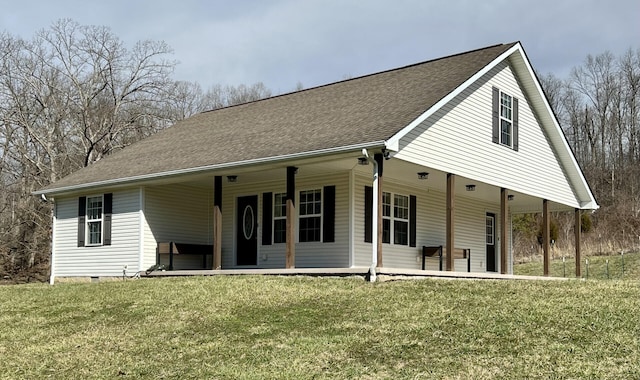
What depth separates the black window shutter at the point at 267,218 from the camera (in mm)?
18047

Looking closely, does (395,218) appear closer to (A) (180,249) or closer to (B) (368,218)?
(B) (368,218)

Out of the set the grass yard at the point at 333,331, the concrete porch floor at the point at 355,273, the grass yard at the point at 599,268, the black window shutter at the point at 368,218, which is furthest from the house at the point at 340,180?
the grass yard at the point at 599,268

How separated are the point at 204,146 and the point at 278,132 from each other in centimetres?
242

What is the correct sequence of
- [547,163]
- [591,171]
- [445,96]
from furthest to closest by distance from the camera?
[591,171] → [547,163] → [445,96]

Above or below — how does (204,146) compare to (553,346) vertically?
above

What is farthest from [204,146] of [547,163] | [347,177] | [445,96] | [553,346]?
[553,346]

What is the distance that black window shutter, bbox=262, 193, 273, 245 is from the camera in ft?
59.2

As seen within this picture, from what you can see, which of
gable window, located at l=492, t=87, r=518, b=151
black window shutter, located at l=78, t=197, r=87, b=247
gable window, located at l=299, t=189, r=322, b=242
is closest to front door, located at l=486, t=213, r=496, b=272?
gable window, located at l=492, t=87, r=518, b=151

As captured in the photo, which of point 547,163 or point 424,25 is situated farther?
point 424,25

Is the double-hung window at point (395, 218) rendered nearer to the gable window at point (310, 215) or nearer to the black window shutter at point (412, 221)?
Answer: the black window shutter at point (412, 221)

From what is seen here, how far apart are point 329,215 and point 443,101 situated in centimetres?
367

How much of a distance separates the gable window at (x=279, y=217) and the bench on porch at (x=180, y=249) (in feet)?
7.13

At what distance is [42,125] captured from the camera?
1319 inches

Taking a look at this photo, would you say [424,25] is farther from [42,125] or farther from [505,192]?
[42,125]
